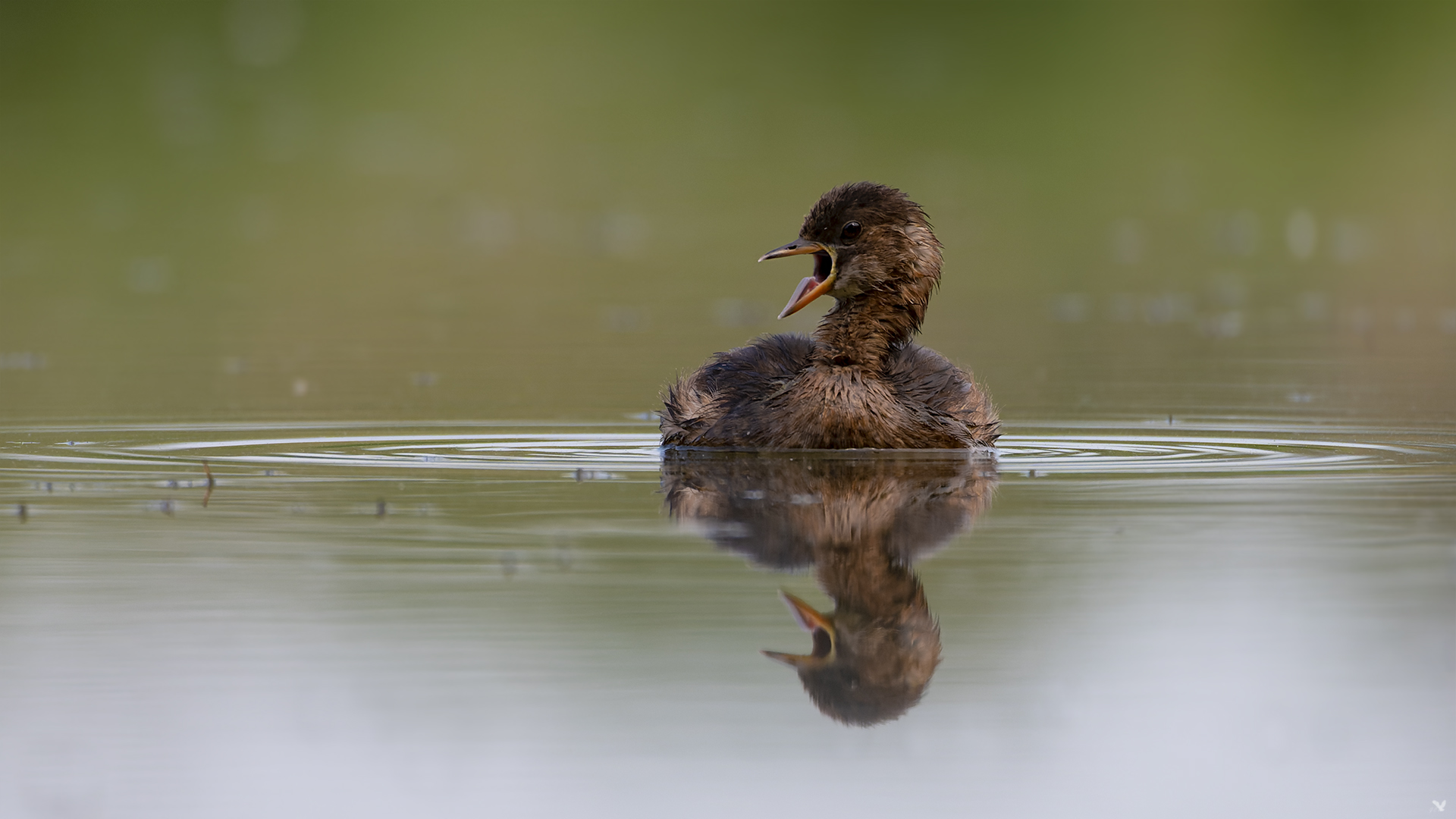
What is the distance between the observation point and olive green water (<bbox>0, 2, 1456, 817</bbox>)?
507cm

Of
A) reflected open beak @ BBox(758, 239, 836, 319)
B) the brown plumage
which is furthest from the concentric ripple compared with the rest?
reflected open beak @ BBox(758, 239, 836, 319)

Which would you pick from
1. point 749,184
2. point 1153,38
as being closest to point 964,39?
point 1153,38

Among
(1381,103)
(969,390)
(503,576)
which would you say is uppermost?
(1381,103)

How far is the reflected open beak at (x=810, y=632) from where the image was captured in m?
5.78

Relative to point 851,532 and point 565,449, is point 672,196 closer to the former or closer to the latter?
point 565,449

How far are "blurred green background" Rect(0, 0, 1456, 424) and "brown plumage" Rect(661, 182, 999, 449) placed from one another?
4.57 ft

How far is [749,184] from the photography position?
28266 mm

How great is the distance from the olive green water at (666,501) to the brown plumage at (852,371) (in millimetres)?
409

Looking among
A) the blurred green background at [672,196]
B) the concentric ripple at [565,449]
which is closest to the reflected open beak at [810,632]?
the concentric ripple at [565,449]

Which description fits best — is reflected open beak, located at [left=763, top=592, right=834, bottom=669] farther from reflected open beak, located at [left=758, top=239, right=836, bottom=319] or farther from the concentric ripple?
reflected open beak, located at [left=758, top=239, right=836, bottom=319]

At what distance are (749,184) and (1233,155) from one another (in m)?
7.31

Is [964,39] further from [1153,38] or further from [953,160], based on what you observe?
[953,160]

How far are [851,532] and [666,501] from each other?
105 cm

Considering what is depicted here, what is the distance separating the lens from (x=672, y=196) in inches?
1108
